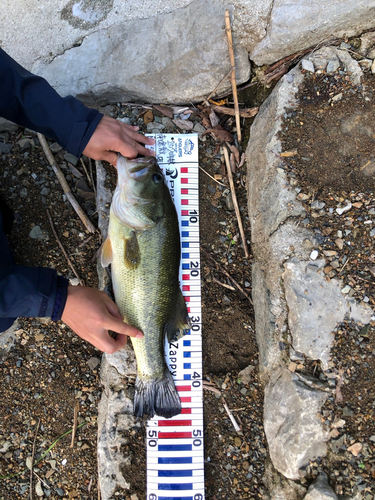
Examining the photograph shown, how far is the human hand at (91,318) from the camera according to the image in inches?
114

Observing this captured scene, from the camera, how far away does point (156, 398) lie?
10.8 ft

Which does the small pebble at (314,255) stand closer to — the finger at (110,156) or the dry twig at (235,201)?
the dry twig at (235,201)

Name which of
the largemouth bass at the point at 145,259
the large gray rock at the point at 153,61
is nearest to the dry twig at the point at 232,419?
the largemouth bass at the point at 145,259

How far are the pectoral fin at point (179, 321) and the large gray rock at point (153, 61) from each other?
2.13 metres

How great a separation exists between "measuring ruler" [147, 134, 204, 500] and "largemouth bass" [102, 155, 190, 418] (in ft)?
1.04

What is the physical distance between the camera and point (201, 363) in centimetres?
352

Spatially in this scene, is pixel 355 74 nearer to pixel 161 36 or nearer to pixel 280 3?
pixel 280 3

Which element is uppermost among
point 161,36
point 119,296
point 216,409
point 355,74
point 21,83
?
point 161,36

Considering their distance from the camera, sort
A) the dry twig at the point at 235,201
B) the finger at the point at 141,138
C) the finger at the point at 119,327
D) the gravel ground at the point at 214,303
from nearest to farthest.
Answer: the finger at the point at 119,327 < the gravel ground at the point at 214,303 < the finger at the point at 141,138 < the dry twig at the point at 235,201

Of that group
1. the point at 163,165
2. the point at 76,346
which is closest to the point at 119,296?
the point at 76,346

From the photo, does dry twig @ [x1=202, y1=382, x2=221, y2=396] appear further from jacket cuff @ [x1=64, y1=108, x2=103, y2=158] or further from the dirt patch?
jacket cuff @ [x1=64, y1=108, x2=103, y2=158]

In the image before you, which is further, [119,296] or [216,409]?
[216,409]

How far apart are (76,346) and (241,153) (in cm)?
270

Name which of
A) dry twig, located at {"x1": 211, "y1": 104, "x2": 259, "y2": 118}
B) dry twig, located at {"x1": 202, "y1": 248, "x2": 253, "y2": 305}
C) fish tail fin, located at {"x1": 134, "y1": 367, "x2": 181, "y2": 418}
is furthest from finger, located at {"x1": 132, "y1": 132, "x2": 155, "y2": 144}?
fish tail fin, located at {"x1": 134, "y1": 367, "x2": 181, "y2": 418}
